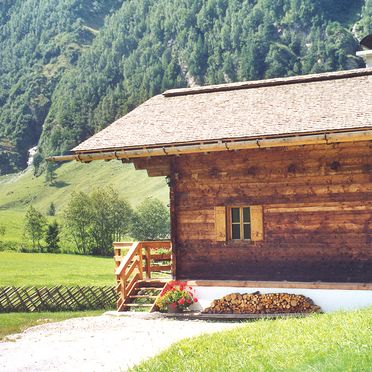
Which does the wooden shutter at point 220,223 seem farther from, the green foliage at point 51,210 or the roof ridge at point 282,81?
the green foliage at point 51,210

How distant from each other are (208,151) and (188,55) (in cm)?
18703

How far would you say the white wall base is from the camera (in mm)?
15219

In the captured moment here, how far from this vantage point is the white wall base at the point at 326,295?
15219 mm

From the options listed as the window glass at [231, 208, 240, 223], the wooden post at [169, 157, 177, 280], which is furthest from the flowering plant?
the window glass at [231, 208, 240, 223]

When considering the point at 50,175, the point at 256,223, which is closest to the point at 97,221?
the point at 256,223

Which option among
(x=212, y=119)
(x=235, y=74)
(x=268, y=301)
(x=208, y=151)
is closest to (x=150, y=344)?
(x=268, y=301)

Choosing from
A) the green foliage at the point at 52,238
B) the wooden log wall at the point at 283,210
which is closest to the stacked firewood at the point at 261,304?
the wooden log wall at the point at 283,210

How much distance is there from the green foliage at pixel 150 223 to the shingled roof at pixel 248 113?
268 feet

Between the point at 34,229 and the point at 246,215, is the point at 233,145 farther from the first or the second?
the point at 34,229

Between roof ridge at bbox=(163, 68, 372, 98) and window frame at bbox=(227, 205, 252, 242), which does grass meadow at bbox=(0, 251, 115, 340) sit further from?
roof ridge at bbox=(163, 68, 372, 98)

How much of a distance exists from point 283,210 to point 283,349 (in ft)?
26.7

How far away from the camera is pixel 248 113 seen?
17547mm

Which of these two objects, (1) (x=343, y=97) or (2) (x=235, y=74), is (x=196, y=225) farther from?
(2) (x=235, y=74)

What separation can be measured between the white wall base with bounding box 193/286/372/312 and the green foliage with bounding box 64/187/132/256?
72.6 metres
